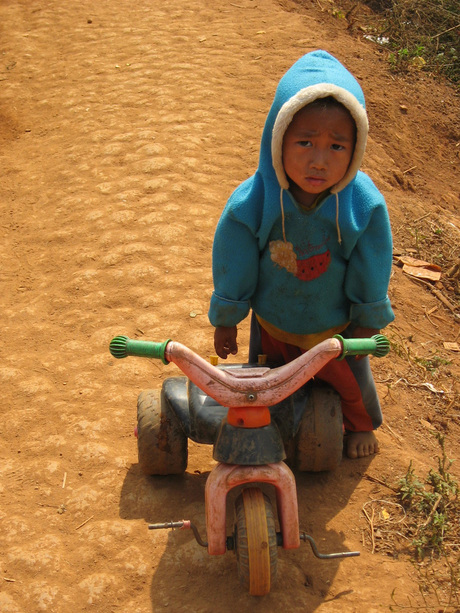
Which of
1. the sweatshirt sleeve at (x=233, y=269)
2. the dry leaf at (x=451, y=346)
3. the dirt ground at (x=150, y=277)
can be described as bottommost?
the dry leaf at (x=451, y=346)

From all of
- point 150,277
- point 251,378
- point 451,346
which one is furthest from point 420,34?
point 251,378

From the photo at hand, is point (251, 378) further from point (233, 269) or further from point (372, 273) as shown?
point (372, 273)

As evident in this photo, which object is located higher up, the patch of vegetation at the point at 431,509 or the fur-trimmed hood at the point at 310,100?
the fur-trimmed hood at the point at 310,100

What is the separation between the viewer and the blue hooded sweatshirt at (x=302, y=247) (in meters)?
2.49

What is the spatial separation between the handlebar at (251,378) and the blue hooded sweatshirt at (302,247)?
0.48m

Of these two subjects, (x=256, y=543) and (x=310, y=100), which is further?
(x=310, y=100)

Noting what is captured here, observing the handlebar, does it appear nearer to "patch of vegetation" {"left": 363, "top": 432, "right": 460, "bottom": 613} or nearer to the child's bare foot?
"patch of vegetation" {"left": 363, "top": 432, "right": 460, "bottom": 613}

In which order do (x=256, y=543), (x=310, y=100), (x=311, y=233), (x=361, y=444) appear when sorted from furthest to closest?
1. (x=361, y=444)
2. (x=311, y=233)
3. (x=310, y=100)
4. (x=256, y=543)

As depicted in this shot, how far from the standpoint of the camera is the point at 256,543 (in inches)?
84.4

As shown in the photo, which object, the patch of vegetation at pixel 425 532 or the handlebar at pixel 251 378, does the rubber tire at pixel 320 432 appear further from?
the handlebar at pixel 251 378

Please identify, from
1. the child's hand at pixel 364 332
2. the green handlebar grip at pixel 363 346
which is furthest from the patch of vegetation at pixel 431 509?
the green handlebar grip at pixel 363 346

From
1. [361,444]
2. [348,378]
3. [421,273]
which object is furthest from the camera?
[421,273]

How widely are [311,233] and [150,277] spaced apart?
1.74m

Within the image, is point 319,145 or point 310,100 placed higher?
point 310,100
